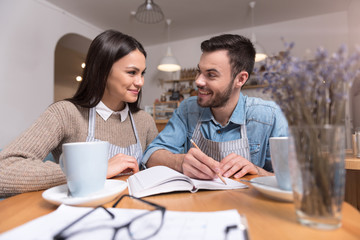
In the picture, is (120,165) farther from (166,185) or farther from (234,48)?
(234,48)

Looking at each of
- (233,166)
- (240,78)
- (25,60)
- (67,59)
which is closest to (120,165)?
(233,166)

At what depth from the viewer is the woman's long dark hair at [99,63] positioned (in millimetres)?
1233

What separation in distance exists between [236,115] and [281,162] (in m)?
0.69

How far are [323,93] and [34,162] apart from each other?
2.75 ft

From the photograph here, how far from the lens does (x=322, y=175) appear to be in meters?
0.38

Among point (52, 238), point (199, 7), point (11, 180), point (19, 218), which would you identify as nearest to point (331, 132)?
point (52, 238)

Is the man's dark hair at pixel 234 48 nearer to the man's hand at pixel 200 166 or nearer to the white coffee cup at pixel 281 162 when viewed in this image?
the man's hand at pixel 200 166

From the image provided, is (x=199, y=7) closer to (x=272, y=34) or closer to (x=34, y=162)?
(x=272, y=34)

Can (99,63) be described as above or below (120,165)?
above

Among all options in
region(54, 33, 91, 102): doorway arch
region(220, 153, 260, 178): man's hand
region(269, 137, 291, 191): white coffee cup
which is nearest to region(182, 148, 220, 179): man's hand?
region(220, 153, 260, 178): man's hand

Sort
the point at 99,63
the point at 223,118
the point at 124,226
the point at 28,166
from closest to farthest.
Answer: the point at 124,226 → the point at 28,166 → the point at 99,63 → the point at 223,118

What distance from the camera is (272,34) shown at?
172 inches

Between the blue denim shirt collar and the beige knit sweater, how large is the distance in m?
0.39

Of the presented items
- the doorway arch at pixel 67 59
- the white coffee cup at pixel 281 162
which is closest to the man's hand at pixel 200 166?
the white coffee cup at pixel 281 162
